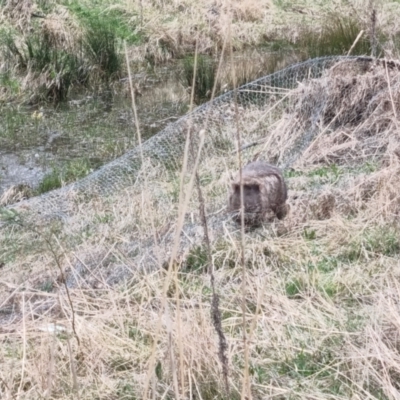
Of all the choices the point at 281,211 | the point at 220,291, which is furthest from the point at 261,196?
the point at 220,291

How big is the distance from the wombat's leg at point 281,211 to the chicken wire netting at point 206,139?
61 centimetres

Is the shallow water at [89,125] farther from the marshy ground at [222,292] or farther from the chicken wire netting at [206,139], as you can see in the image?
the marshy ground at [222,292]

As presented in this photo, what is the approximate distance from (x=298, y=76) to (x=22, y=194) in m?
2.60

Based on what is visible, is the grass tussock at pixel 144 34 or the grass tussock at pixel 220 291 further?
the grass tussock at pixel 144 34

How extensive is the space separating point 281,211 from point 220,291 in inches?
39.6

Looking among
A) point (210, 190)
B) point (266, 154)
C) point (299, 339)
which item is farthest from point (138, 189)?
point (299, 339)

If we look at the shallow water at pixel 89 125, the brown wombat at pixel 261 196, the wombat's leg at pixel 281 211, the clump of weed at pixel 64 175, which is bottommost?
the shallow water at pixel 89 125

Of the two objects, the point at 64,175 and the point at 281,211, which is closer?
the point at 281,211

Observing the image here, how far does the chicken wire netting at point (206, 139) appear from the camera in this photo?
4.82m

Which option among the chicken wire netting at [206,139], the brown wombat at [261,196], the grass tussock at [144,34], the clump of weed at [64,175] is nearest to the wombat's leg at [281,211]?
the brown wombat at [261,196]

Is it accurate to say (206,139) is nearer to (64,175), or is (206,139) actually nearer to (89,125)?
(64,175)

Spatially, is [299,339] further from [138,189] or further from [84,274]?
[138,189]

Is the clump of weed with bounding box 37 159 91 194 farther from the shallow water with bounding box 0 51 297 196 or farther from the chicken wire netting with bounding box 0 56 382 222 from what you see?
the chicken wire netting with bounding box 0 56 382 222

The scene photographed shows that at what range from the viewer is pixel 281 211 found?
12.4 ft
